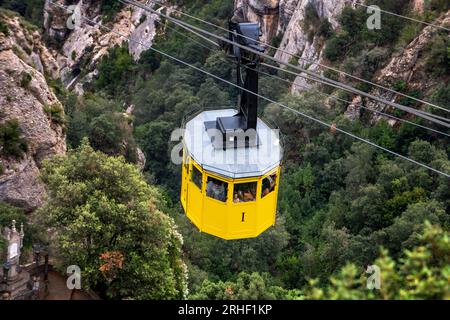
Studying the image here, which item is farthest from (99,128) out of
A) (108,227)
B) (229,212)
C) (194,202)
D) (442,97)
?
(229,212)

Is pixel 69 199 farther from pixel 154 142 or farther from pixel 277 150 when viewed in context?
pixel 154 142

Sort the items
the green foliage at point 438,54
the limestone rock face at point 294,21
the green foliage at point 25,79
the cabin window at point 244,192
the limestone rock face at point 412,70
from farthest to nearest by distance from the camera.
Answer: the limestone rock face at point 294,21, the limestone rock face at point 412,70, the green foliage at point 438,54, the green foliage at point 25,79, the cabin window at point 244,192

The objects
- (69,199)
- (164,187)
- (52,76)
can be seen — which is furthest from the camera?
(164,187)

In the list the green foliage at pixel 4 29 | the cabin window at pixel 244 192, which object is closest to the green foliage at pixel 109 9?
the green foliage at pixel 4 29

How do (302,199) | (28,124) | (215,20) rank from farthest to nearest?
(215,20) < (302,199) < (28,124)

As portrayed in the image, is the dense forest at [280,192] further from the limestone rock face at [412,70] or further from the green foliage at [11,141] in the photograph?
the limestone rock face at [412,70]

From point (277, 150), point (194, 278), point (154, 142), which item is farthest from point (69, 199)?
point (154, 142)

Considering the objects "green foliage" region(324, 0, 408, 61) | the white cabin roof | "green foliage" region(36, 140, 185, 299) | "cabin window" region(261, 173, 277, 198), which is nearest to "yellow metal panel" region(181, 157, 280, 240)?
"cabin window" region(261, 173, 277, 198)
